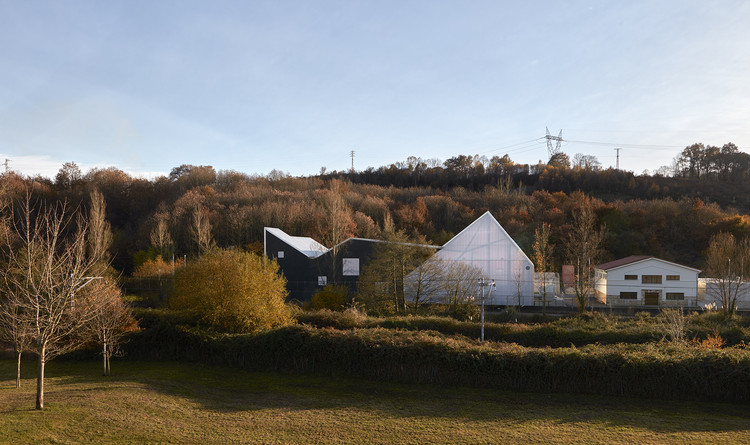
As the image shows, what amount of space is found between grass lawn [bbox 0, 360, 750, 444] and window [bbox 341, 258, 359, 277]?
57.6ft

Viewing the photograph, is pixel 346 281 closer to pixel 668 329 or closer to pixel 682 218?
pixel 668 329

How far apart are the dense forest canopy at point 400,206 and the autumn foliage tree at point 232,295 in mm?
21907

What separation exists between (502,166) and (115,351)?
83771 mm

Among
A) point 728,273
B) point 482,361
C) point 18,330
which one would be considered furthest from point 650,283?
point 18,330

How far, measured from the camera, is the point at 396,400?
14938 mm

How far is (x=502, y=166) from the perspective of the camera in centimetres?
9512

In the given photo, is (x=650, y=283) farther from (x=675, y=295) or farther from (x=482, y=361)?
(x=482, y=361)

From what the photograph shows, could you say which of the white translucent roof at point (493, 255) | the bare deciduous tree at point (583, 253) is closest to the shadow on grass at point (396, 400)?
the bare deciduous tree at point (583, 253)

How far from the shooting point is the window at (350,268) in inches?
1372

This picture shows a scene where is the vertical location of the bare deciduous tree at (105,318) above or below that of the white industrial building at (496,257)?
below

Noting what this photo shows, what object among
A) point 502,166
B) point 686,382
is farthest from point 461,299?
point 502,166

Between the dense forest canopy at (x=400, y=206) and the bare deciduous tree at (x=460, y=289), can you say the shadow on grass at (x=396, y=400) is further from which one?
the dense forest canopy at (x=400, y=206)

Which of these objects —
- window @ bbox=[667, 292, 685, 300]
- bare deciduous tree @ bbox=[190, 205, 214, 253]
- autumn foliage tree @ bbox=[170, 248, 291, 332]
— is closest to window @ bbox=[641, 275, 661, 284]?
window @ bbox=[667, 292, 685, 300]

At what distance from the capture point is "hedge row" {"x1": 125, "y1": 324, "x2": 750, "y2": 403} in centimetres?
1474
